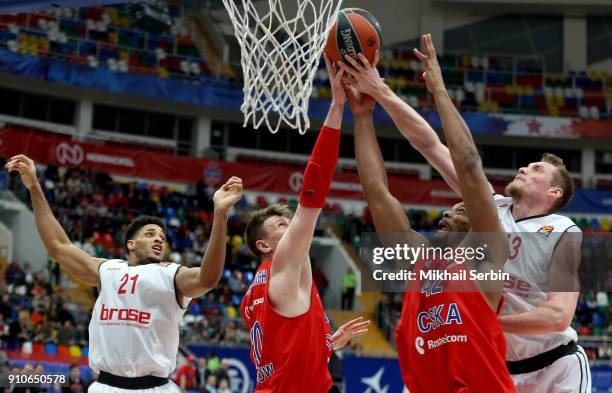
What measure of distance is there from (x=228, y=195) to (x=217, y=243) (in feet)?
0.92

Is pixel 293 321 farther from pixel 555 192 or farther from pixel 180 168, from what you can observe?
pixel 180 168

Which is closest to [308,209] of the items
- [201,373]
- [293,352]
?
[293,352]

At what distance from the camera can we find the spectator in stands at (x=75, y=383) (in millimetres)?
11469

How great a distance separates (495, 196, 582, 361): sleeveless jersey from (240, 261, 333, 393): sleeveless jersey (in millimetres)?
947

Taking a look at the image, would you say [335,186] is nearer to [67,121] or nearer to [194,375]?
[67,121]

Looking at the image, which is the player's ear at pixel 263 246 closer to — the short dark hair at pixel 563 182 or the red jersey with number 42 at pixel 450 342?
the red jersey with number 42 at pixel 450 342

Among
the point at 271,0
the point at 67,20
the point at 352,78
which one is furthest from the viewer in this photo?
the point at 67,20

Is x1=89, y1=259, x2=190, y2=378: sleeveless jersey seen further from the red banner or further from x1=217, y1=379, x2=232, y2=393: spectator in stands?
the red banner

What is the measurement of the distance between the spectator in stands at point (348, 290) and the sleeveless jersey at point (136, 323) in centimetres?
1604

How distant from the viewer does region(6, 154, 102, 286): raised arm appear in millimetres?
5254

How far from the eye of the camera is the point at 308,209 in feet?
12.0

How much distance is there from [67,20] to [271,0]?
64.7 feet

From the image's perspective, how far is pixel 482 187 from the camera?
3156 millimetres

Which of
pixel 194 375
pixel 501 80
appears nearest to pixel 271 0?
pixel 194 375
